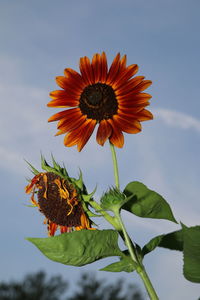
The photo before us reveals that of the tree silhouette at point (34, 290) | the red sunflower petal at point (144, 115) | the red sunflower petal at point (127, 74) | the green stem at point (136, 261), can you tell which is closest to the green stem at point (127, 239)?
the green stem at point (136, 261)

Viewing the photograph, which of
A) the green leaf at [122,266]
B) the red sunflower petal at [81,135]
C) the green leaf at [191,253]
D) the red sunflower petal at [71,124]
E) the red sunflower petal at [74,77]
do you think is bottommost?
the green leaf at [191,253]

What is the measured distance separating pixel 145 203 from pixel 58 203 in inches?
9.2

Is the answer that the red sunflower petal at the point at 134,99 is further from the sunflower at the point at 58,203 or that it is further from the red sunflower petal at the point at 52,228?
the red sunflower petal at the point at 52,228

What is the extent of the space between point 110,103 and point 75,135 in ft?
0.42

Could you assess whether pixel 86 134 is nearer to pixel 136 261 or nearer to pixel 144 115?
pixel 144 115

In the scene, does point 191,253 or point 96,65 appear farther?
point 96,65

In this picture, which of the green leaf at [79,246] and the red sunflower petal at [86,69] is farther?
the red sunflower petal at [86,69]

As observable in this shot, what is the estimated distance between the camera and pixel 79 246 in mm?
943

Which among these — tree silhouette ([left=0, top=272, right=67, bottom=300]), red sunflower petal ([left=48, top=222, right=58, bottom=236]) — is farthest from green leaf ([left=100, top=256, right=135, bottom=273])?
tree silhouette ([left=0, top=272, right=67, bottom=300])

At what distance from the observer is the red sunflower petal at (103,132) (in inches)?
42.2

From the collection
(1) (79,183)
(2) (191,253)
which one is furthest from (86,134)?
(2) (191,253)

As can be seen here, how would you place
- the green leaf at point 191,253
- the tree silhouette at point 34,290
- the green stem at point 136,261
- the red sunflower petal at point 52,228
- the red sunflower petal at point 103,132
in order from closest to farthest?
the green leaf at point 191,253 → the green stem at point 136,261 → the red sunflower petal at point 103,132 → the red sunflower petal at point 52,228 → the tree silhouette at point 34,290

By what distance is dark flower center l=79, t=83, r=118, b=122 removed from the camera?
3.78 ft

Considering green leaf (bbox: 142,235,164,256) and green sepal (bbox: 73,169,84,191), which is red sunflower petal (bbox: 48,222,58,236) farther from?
green leaf (bbox: 142,235,164,256)
